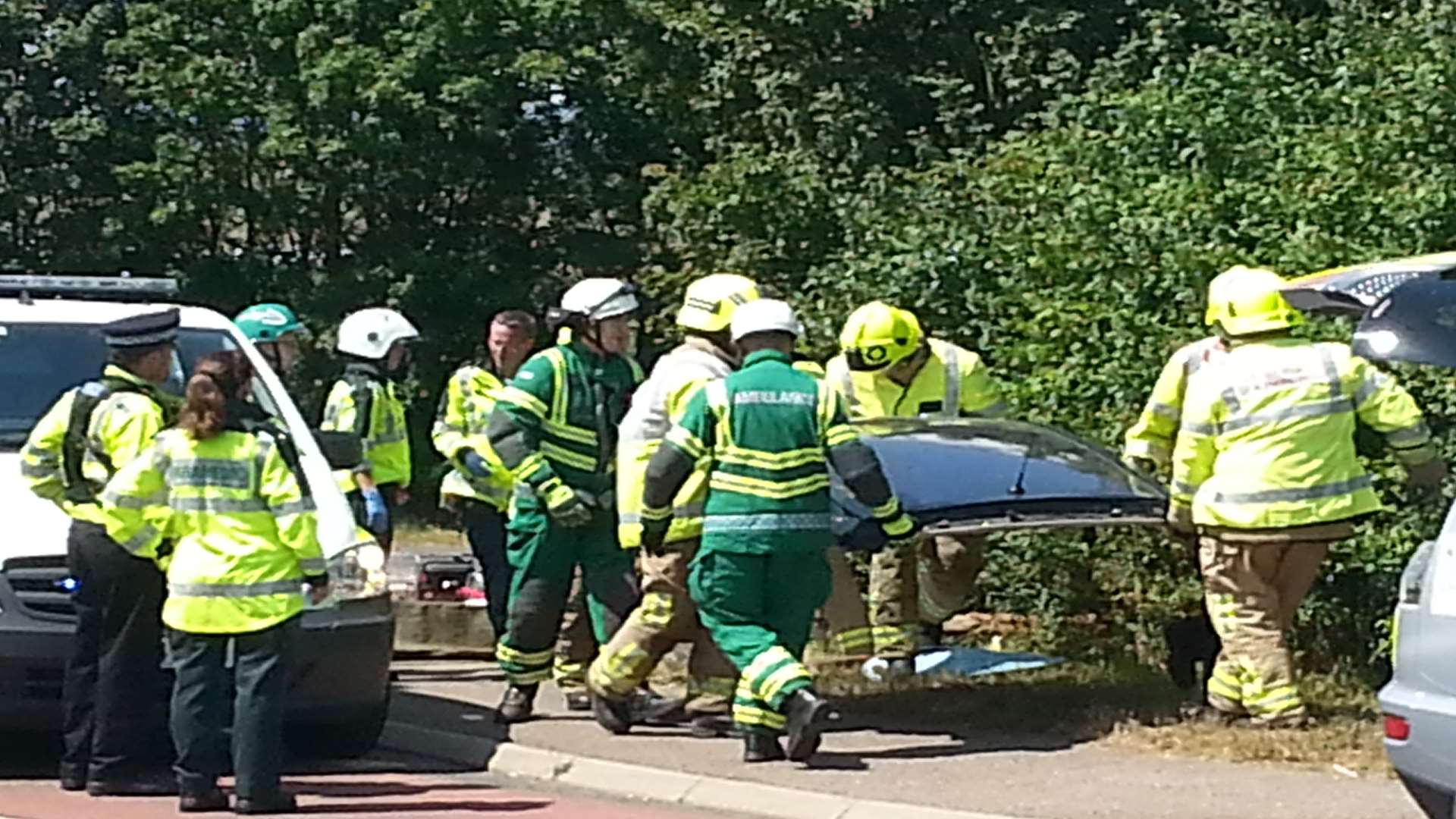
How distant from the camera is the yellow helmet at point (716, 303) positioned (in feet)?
32.0

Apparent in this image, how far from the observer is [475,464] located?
11.7 m

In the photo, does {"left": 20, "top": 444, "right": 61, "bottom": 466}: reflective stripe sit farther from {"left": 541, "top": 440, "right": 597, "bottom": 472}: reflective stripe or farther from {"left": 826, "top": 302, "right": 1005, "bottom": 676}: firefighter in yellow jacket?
{"left": 826, "top": 302, "right": 1005, "bottom": 676}: firefighter in yellow jacket

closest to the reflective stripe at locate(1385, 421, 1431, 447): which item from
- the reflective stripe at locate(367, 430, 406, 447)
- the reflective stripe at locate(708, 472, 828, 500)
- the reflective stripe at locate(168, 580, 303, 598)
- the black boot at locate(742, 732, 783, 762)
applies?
the reflective stripe at locate(708, 472, 828, 500)

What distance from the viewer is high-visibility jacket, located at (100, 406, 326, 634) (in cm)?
838

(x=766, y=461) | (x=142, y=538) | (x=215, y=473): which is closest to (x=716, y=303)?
(x=766, y=461)

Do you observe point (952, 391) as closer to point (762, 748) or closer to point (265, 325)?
point (762, 748)

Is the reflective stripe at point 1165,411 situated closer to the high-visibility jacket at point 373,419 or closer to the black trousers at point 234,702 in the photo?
the black trousers at point 234,702

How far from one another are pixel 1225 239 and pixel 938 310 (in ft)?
10.3

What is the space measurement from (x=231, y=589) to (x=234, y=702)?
46 centimetres

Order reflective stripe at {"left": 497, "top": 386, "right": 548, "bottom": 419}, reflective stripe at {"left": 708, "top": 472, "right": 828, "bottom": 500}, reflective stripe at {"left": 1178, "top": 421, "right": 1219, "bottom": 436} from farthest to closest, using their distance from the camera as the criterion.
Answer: reflective stripe at {"left": 497, "top": 386, "right": 548, "bottom": 419}
reflective stripe at {"left": 1178, "top": 421, "right": 1219, "bottom": 436}
reflective stripe at {"left": 708, "top": 472, "right": 828, "bottom": 500}

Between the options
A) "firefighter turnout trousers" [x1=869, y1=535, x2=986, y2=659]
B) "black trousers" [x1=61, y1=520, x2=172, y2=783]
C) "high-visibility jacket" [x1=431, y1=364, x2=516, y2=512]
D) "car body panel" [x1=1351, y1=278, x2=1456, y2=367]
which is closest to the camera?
"car body panel" [x1=1351, y1=278, x2=1456, y2=367]

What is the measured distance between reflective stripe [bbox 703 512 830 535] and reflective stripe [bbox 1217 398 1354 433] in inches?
67.3

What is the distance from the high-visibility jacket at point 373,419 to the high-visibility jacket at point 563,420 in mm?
2031

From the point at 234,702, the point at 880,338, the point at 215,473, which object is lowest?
the point at 234,702
